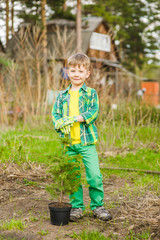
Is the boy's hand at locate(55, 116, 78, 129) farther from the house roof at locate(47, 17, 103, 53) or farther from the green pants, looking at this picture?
the house roof at locate(47, 17, 103, 53)

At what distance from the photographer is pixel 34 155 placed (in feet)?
18.5

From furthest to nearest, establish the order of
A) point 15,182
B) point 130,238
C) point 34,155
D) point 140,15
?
point 140,15, point 34,155, point 15,182, point 130,238

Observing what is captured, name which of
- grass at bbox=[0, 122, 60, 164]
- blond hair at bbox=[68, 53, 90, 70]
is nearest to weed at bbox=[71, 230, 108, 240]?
blond hair at bbox=[68, 53, 90, 70]

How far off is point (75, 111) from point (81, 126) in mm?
157

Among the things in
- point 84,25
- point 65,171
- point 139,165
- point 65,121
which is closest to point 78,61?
point 65,121

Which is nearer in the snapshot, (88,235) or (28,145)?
(88,235)

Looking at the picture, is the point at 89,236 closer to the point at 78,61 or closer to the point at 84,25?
the point at 78,61

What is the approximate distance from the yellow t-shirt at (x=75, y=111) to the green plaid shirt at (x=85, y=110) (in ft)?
0.10

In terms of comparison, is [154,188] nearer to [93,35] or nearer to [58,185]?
[58,185]

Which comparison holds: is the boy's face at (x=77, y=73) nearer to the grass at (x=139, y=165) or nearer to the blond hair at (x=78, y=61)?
the blond hair at (x=78, y=61)

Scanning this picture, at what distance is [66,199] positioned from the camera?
150 inches

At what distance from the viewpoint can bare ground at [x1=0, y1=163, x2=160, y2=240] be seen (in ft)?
9.06

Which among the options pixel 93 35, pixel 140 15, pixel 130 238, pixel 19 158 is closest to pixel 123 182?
pixel 19 158

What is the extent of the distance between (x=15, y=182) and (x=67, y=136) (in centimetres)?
155
